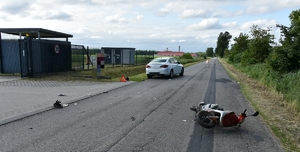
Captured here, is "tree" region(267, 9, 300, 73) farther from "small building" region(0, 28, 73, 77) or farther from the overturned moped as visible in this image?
"small building" region(0, 28, 73, 77)

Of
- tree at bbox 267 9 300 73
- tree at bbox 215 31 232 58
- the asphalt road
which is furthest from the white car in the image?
tree at bbox 215 31 232 58

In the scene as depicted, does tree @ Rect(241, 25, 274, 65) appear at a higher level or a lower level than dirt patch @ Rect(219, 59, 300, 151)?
higher

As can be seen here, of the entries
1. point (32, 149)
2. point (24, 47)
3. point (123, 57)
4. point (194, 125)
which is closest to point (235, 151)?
point (194, 125)

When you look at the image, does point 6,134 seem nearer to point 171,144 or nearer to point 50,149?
point 50,149

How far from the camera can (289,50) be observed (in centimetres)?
1292

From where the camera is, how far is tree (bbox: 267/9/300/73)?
12.9 meters

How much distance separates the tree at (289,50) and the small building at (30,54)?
13.3m

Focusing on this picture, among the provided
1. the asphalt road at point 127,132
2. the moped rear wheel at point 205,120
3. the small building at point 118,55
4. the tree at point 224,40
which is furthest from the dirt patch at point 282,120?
the tree at point 224,40

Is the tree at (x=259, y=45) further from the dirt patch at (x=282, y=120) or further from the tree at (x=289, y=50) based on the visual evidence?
the dirt patch at (x=282, y=120)

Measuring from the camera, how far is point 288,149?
4398 mm

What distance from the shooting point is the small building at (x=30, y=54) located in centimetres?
1459

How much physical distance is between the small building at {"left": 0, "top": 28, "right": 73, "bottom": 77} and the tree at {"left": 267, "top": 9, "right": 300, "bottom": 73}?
13276 mm

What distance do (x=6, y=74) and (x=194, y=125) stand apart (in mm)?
14404

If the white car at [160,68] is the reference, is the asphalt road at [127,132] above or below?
below
